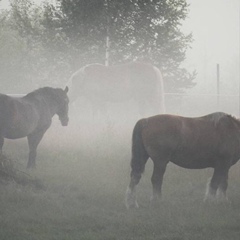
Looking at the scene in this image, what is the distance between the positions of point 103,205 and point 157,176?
3.97 feet

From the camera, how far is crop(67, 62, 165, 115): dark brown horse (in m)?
18.5

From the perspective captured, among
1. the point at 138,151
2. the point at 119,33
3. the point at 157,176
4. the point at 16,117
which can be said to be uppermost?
the point at 119,33

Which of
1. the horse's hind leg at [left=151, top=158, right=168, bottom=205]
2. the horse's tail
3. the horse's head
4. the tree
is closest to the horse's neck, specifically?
the horse's head

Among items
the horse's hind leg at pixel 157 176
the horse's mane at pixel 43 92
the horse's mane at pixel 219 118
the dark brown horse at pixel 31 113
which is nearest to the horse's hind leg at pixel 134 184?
the horse's hind leg at pixel 157 176

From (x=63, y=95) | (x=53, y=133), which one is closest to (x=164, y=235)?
(x=63, y=95)

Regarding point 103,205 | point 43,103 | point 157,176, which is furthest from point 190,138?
point 43,103

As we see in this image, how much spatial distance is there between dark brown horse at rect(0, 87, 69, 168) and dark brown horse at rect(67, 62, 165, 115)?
4.86 m

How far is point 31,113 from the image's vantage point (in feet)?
39.4

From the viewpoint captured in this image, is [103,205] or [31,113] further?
[31,113]

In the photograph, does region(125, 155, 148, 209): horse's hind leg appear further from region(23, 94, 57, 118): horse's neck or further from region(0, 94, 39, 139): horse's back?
region(23, 94, 57, 118): horse's neck

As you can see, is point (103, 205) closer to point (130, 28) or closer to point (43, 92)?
point (43, 92)

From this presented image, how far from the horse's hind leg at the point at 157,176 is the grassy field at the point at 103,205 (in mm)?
226

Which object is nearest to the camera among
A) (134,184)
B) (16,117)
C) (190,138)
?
(134,184)

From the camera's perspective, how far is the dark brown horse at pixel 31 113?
36.7 ft
